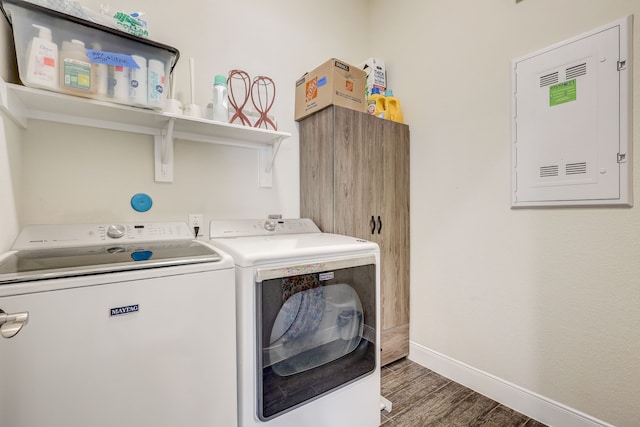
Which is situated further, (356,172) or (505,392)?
(356,172)

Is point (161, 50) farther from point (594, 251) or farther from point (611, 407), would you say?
point (611, 407)

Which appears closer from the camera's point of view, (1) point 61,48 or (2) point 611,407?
(1) point 61,48

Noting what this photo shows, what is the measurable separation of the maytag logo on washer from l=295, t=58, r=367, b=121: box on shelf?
150cm

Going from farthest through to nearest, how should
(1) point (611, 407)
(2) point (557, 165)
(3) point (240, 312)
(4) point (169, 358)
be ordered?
(2) point (557, 165) → (1) point (611, 407) → (3) point (240, 312) → (4) point (169, 358)

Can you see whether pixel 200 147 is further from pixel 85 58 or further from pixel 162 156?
pixel 85 58

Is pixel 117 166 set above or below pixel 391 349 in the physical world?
above

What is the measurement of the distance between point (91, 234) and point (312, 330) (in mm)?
1088

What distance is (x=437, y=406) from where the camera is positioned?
1.63 m

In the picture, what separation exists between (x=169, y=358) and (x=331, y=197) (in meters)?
1.21

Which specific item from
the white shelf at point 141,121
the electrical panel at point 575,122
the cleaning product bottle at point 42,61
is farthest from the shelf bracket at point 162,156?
the electrical panel at point 575,122

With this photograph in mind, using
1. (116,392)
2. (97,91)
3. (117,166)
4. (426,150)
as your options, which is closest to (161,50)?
(97,91)

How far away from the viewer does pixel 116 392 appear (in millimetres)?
847

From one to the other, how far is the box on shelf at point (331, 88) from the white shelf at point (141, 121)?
36 centimetres

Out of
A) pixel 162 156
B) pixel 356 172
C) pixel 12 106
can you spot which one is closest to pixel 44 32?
pixel 12 106
